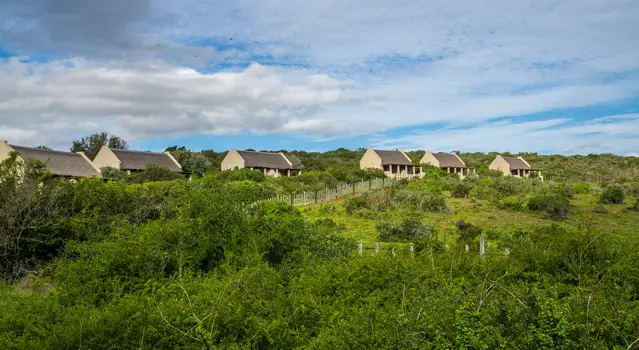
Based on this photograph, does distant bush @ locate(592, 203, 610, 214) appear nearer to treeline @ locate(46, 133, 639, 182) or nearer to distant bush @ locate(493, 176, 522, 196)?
distant bush @ locate(493, 176, 522, 196)

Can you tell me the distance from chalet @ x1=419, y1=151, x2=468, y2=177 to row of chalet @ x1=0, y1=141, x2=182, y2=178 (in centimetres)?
3084

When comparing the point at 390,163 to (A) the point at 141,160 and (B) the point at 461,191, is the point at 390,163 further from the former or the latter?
(A) the point at 141,160

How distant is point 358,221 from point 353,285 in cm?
1630

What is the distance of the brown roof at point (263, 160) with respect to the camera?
57031 mm

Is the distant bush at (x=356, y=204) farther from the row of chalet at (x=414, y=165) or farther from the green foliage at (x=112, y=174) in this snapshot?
the row of chalet at (x=414, y=165)

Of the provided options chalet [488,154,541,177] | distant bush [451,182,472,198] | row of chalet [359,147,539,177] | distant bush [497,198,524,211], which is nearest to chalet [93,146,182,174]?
row of chalet [359,147,539,177]

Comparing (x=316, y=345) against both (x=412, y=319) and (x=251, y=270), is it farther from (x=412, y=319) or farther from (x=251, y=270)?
(x=251, y=270)

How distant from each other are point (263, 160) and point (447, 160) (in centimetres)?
2475

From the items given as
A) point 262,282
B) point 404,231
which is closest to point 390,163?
point 404,231

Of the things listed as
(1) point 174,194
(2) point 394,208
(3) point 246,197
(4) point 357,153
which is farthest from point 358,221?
(4) point 357,153

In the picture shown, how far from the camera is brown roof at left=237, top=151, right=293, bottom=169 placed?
57.0 meters

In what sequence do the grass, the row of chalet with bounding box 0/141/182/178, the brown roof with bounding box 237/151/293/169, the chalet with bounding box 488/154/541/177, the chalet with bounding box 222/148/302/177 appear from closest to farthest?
the grass
the row of chalet with bounding box 0/141/182/178
the chalet with bounding box 222/148/302/177
the brown roof with bounding box 237/151/293/169
the chalet with bounding box 488/154/541/177

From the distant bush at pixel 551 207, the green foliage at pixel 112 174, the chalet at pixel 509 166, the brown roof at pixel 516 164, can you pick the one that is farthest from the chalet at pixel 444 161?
the green foliage at pixel 112 174

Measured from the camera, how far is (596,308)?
18.6 feet
